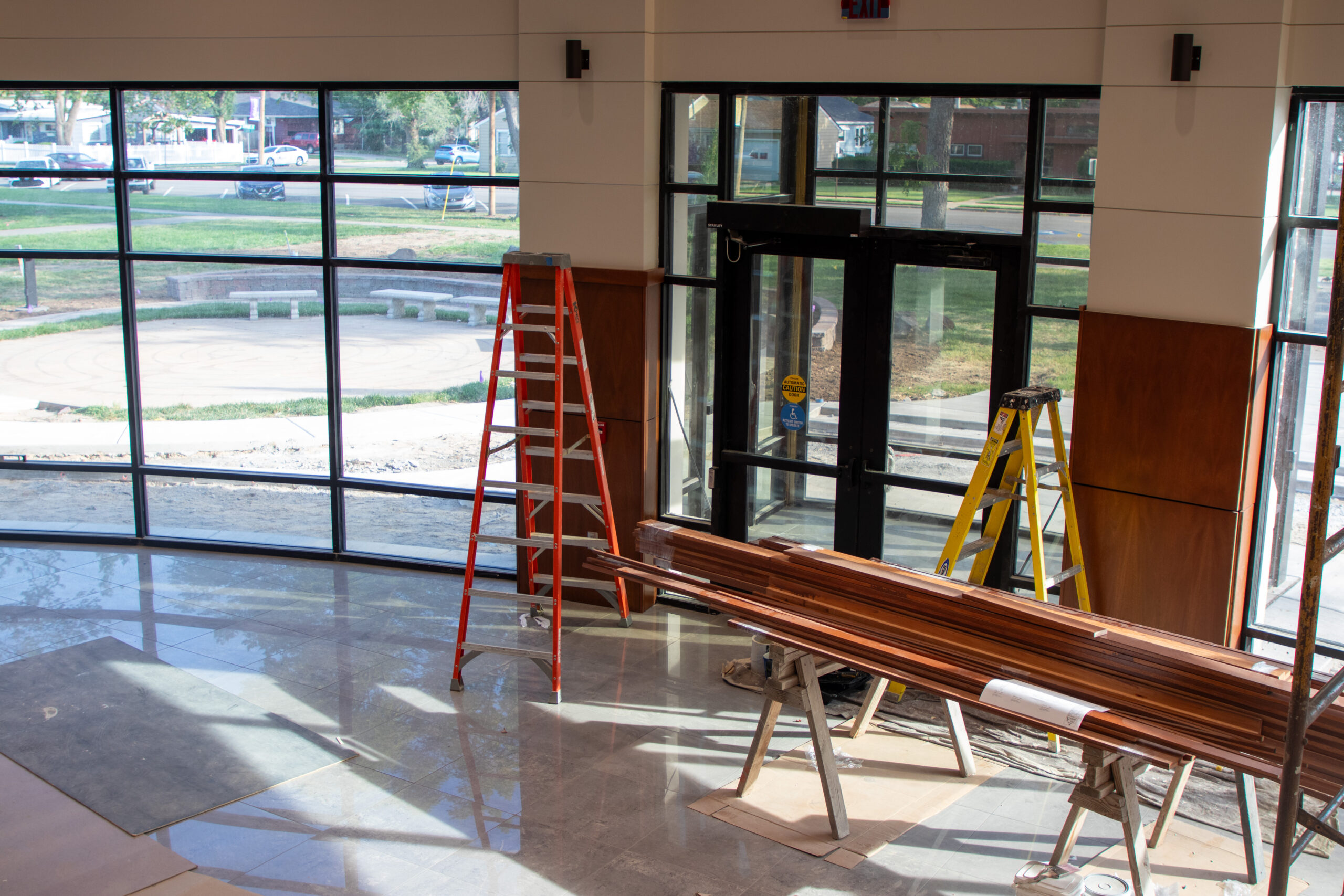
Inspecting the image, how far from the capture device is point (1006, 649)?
13.9 ft

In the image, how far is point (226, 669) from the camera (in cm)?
590

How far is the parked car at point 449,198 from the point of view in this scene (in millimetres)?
6918

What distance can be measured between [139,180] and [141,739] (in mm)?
3754

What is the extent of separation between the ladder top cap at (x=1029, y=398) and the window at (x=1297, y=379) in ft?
2.97

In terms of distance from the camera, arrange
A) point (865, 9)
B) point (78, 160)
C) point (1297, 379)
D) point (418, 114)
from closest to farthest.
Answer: point (1297, 379)
point (865, 9)
point (418, 114)
point (78, 160)

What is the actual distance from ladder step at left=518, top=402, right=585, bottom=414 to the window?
3212mm

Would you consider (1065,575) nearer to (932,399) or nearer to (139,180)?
(932,399)

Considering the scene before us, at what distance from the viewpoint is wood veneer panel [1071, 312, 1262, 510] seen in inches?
195

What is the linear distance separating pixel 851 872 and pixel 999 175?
3274mm

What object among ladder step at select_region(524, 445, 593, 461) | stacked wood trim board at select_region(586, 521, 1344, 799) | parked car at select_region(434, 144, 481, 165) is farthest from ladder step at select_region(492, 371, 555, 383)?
parked car at select_region(434, 144, 481, 165)

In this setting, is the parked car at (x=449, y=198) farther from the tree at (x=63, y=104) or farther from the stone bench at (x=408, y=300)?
the tree at (x=63, y=104)

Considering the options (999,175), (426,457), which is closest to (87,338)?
(426,457)

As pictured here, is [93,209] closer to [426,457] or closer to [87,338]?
[87,338]

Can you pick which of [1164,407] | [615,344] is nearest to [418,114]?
[615,344]
